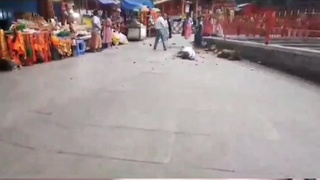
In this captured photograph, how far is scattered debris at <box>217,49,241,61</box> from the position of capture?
774cm

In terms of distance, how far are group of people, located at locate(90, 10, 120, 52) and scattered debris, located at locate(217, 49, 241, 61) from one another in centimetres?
320

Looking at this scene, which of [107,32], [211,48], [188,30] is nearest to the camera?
[211,48]

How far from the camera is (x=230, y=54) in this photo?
7992 millimetres

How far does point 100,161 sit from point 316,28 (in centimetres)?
687

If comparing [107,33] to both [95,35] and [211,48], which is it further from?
[211,48]

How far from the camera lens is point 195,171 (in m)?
1.99

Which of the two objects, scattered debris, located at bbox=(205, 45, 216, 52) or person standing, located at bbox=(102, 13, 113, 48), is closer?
scattered debris, located at bbox=(205, 45, 216, 52)

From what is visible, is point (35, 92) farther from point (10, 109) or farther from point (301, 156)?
point (301, 156)

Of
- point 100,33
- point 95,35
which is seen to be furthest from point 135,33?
point 95,35

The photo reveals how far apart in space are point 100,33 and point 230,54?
3.92 meters

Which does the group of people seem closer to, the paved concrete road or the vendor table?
the vendor table

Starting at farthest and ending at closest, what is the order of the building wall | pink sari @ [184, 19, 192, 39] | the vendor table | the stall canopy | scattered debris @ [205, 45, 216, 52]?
the stall canopy → the vendor table → pink sari @ [184, 19, 192, 39] → scattered debris @ [205, 45, 216, 52] → the building wall

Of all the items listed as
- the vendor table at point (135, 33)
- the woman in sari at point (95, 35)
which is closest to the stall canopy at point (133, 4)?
the vendor table at point (135, 33)

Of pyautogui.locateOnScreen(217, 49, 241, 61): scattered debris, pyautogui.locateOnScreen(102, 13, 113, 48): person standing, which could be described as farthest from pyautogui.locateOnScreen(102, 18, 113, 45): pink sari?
pyautogui.locateOnScreen(217, 49, 241, 61): scattered debris
